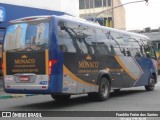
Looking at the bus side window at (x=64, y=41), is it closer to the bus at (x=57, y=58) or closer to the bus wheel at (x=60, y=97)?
the bus at (x=57, y=58)

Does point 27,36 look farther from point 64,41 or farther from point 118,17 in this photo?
point 118,17

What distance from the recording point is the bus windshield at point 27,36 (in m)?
13.9

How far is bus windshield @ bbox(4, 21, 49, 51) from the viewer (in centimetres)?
1391

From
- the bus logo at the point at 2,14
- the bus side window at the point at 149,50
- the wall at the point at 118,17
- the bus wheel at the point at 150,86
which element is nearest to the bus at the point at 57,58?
the bus wheel at the point at 150,86

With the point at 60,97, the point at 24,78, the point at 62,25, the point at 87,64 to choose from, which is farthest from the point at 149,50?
the point at 24,78

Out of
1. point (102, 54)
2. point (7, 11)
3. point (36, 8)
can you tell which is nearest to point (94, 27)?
point (102, 54)

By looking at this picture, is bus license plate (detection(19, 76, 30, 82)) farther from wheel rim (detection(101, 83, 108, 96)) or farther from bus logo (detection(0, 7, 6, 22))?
bus logo (detection(0, 7, 6, 22))

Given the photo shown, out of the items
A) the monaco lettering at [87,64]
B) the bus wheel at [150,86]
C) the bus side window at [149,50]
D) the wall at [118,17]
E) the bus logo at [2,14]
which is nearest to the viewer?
the monaco lettering at [87,64]

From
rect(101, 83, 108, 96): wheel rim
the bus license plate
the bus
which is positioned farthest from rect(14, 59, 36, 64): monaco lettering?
rect(101, 83, 108, 96): wheel rim

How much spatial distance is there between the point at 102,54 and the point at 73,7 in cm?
1730

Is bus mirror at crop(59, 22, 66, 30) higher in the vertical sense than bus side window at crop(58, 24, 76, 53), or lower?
higher

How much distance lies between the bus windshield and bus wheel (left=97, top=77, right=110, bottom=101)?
135 inches

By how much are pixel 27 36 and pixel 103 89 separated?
158 inches

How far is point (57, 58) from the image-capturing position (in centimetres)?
1362
